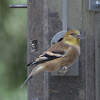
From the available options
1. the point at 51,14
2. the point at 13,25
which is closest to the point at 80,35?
the point at 51,14

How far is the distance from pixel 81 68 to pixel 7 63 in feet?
13.7

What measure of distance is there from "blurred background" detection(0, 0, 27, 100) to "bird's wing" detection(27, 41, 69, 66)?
13.0ft

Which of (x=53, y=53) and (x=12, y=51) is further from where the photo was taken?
(x=12, y=51)

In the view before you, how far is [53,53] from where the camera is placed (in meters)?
4.48

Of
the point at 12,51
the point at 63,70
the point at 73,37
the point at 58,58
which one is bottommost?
the point at 12,51

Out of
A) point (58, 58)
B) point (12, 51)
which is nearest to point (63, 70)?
point (58, 58)

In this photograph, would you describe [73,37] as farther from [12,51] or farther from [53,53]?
[12,51]

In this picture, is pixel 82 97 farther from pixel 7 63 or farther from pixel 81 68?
pixel 7 63

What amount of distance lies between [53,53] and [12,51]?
15.2ft

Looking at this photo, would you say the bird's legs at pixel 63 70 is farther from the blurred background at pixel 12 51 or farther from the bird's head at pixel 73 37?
the blurred background at pixel 12 51

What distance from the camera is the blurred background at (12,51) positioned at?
8.55 m

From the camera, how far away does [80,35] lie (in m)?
4.49

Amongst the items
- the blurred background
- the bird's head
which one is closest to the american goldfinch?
the bird's head

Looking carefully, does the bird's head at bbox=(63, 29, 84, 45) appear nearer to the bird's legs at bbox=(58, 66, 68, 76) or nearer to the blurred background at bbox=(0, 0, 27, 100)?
the bird's legs at bbox=(58, 66, 68, 76)
